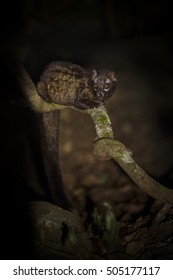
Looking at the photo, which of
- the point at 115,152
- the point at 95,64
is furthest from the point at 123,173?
the point at 95,64

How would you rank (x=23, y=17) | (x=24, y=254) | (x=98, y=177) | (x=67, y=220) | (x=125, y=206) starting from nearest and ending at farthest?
(x=24, y=254) → (x=67, y=220) → (x=125, y=206) → (x=98, y=177) → (x=23, y=17)

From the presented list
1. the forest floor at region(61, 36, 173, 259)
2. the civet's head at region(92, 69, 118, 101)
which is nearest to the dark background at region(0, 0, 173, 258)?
the forest floor at region(61, 36, 173, 259)

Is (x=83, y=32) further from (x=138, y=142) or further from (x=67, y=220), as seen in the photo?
(x=67, y=220)

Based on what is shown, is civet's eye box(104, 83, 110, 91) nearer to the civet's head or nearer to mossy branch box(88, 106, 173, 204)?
the civet's head

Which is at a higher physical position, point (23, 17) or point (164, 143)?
point (23, 17)

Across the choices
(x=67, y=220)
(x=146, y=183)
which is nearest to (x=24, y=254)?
(x=67, y=220)

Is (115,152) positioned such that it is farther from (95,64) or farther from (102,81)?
(95,64)
